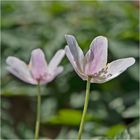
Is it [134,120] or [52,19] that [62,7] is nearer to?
[52,19]

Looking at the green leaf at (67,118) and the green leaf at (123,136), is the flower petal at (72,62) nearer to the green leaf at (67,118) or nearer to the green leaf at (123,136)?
the green leaf at (123,136)

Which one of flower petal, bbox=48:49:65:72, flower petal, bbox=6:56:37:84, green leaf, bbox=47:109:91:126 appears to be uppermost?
flower petal, bbox=48:49:65:72

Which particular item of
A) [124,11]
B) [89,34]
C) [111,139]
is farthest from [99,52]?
[124,11]

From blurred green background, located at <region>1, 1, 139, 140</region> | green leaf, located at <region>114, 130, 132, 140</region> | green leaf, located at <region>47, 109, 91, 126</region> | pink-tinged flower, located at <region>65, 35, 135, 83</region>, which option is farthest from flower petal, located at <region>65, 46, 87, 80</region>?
green leaf, located at <region>47, 109, 91, 126</region>

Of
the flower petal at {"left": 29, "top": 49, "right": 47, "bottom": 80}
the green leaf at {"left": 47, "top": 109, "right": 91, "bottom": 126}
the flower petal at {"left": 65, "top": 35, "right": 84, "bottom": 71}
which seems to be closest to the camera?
the flower petal at {"left": 65, "top": 35, "right": 84, "bottom": 71}

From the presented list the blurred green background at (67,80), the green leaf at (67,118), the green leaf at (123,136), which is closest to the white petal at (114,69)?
the green leaf at (123,136)

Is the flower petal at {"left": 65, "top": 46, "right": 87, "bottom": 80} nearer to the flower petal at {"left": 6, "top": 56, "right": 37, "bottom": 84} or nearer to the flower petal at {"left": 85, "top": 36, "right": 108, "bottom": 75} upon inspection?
the flower petal at {"left": 85, "top": 36, "right": 108, "bottom": 75}
